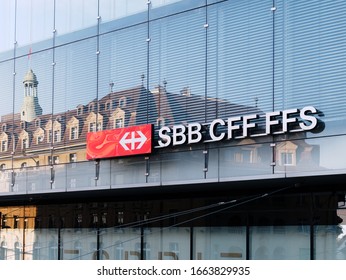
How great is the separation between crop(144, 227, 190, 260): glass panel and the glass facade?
0.16 ft

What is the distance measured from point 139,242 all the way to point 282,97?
8.93 m

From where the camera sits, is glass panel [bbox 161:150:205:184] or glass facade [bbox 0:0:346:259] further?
glass panel [bbox 161:150:205:184]

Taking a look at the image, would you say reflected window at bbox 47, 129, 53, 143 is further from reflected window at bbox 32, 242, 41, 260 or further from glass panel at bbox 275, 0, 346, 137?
glass panel at bbox 275, 0, 346, 137

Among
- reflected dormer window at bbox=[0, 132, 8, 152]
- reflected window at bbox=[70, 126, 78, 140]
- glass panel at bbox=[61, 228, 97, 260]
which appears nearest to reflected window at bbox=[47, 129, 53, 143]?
reflected window at bbox=[70, 126, 78, 140]

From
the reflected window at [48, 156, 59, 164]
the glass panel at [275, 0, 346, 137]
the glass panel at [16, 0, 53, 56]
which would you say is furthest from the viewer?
the glass panel at [16, 0, 53, 56]

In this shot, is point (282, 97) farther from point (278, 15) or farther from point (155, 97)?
point (155, 97)

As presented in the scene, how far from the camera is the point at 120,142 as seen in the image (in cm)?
2791

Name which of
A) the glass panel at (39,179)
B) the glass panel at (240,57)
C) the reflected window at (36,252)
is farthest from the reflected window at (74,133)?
the glass panel at (240,57)

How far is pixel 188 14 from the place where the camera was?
26516 mm

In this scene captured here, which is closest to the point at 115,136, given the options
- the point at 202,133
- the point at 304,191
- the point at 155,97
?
the point at 155,97

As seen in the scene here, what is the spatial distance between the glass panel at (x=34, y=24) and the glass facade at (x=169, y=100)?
0.06 meters

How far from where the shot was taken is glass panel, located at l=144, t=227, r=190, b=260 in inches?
1080

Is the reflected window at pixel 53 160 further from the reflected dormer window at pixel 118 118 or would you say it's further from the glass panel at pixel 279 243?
the glass panel at pixel 279 243

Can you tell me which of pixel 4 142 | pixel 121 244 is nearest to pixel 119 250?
pixel 121 244
